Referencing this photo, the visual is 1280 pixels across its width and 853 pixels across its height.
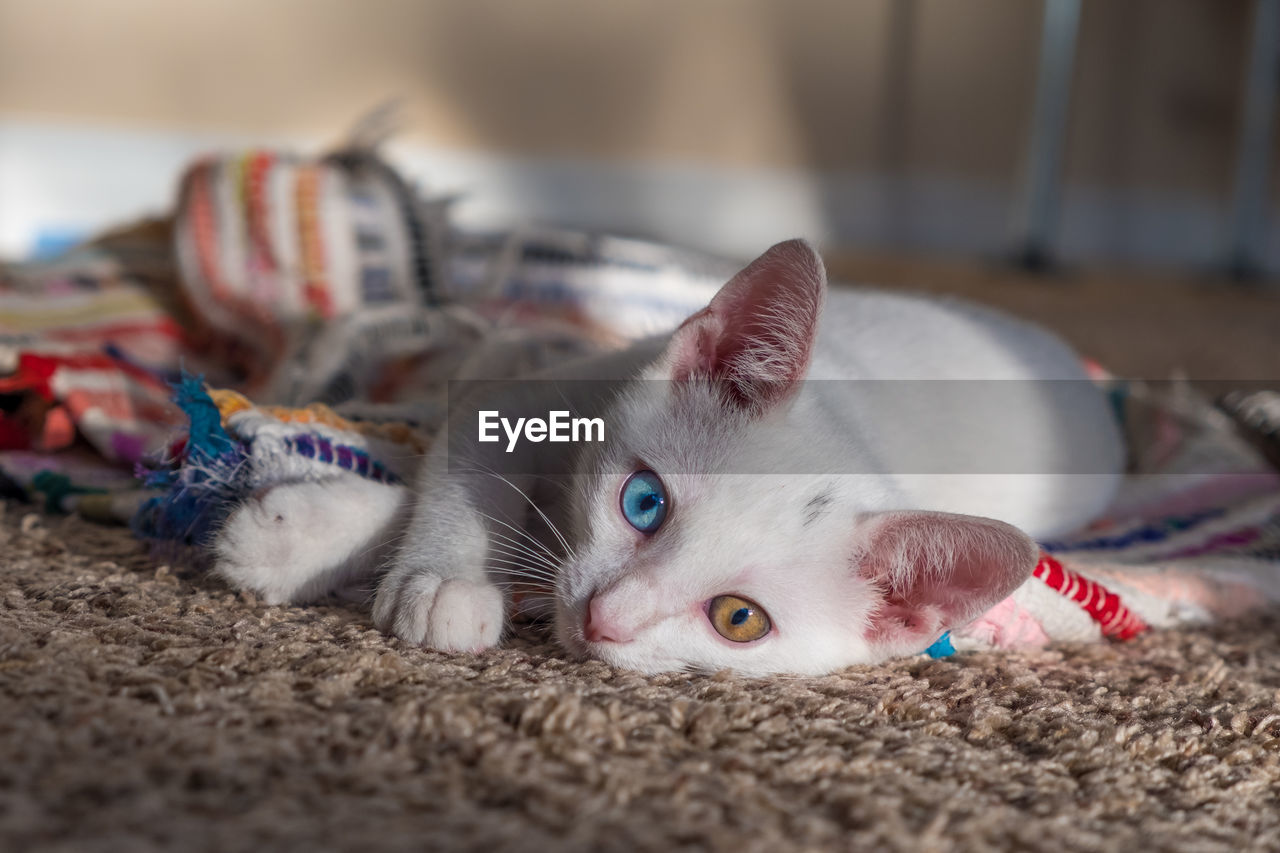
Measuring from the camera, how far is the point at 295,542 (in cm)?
86

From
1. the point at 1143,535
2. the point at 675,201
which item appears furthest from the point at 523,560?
the point at 675,201

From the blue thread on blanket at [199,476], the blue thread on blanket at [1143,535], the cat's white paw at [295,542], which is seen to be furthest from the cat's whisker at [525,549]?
the blue thread on blanket at [1143,535]

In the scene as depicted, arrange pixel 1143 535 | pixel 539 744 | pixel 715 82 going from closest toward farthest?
1. pixel 539 744
2. pixel 1143 535
3. pixel 715 82

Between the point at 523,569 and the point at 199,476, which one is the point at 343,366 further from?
the point at 523,569

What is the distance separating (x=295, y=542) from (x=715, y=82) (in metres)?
3.04

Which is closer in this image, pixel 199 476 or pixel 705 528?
pixel 705 528

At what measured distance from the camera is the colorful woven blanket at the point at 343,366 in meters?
0.93

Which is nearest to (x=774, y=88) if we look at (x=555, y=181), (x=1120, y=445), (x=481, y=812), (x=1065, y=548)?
(x=555, y=181)

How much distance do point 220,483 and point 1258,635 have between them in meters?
1.01

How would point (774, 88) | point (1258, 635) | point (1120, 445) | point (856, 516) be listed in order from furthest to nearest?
point (774, 88), point (1120, 445), point (1258, 635), point (856, 516)

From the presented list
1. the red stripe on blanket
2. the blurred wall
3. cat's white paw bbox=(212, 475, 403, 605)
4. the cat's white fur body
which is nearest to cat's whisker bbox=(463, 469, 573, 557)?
the cat's white fur body

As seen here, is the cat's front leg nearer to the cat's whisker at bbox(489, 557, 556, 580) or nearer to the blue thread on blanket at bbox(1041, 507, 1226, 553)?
the cat's whisker at bbox(489, 557, 556, 580)

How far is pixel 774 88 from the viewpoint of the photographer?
362cm

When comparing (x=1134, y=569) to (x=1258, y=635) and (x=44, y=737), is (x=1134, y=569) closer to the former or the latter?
(x=1258, y=635)
